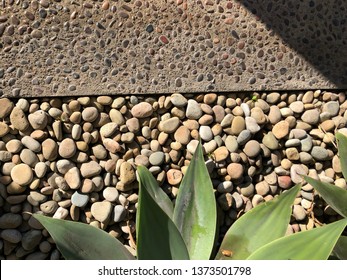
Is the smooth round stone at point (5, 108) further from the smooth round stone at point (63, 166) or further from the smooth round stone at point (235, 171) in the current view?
the smooth round stone at point (235, 171)

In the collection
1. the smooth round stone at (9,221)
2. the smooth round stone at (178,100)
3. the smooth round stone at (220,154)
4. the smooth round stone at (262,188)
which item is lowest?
the smooth round stone at (9,221)

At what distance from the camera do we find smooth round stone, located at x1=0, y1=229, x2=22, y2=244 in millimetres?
1678

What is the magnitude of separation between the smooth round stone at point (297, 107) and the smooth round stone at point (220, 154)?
1.14ft

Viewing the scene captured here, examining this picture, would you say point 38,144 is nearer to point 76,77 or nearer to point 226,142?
point 76,77

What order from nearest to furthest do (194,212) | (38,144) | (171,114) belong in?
1. (194,212)
2. (38,144)
3. (171,114)

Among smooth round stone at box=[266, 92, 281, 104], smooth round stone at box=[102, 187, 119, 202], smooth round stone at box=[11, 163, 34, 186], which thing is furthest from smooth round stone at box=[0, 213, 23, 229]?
smooth round stone at box=[266, 92, 281, 104]

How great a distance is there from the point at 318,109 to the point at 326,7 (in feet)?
1.56

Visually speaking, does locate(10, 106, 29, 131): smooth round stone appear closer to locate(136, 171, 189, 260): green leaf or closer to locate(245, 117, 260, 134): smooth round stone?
locate(136, 171, 189, 260): green leaf

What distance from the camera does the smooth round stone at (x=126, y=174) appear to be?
1722mm

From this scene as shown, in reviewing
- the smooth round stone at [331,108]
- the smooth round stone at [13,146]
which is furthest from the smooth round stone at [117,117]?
the smooth round stone at [331,108]

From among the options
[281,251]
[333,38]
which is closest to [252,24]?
[333,38]

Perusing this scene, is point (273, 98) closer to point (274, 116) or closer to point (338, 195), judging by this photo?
point (274, 116)

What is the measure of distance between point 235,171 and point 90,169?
55cm
